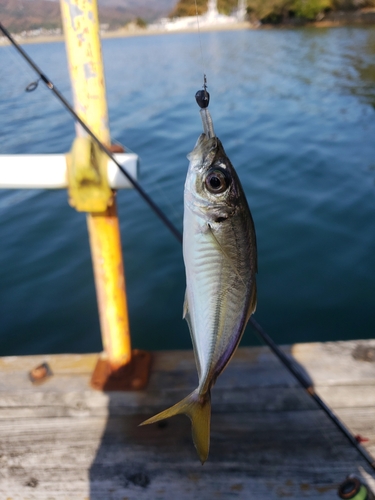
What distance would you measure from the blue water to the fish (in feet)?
1.78

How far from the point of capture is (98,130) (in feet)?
8.24

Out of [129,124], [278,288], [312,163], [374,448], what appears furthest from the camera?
[129,124]

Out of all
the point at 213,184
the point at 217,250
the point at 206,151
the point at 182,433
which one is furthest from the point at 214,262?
the point at 182,433

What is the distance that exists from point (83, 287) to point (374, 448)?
4065mm

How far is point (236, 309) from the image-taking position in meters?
1.49

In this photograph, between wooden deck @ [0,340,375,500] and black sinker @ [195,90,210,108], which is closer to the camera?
black sinker @ [195,90,210,108]

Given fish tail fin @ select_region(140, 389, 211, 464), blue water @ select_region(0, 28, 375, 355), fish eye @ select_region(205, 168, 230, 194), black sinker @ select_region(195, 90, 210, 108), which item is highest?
black sinker @ select_region(195, 90, 210, 108)

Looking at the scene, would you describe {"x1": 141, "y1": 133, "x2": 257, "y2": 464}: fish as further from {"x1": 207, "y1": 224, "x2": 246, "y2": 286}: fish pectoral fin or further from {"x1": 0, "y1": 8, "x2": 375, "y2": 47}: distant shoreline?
{"x1": 0, "y1": 8, "x2": 375, "y2": 47}: distant shoreline

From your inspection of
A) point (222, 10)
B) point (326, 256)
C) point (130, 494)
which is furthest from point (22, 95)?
point (222, 10)

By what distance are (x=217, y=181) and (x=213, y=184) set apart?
0.06 feet

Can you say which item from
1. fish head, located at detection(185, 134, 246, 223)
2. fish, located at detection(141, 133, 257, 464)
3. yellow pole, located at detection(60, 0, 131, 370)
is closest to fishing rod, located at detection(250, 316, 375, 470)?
fish, located at detection(141, 133, 257, 464)

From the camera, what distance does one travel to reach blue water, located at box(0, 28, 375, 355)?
4.88m

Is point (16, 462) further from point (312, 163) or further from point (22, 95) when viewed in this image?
point (22, 95)

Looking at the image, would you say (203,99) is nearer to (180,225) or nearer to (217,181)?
(217,181)
